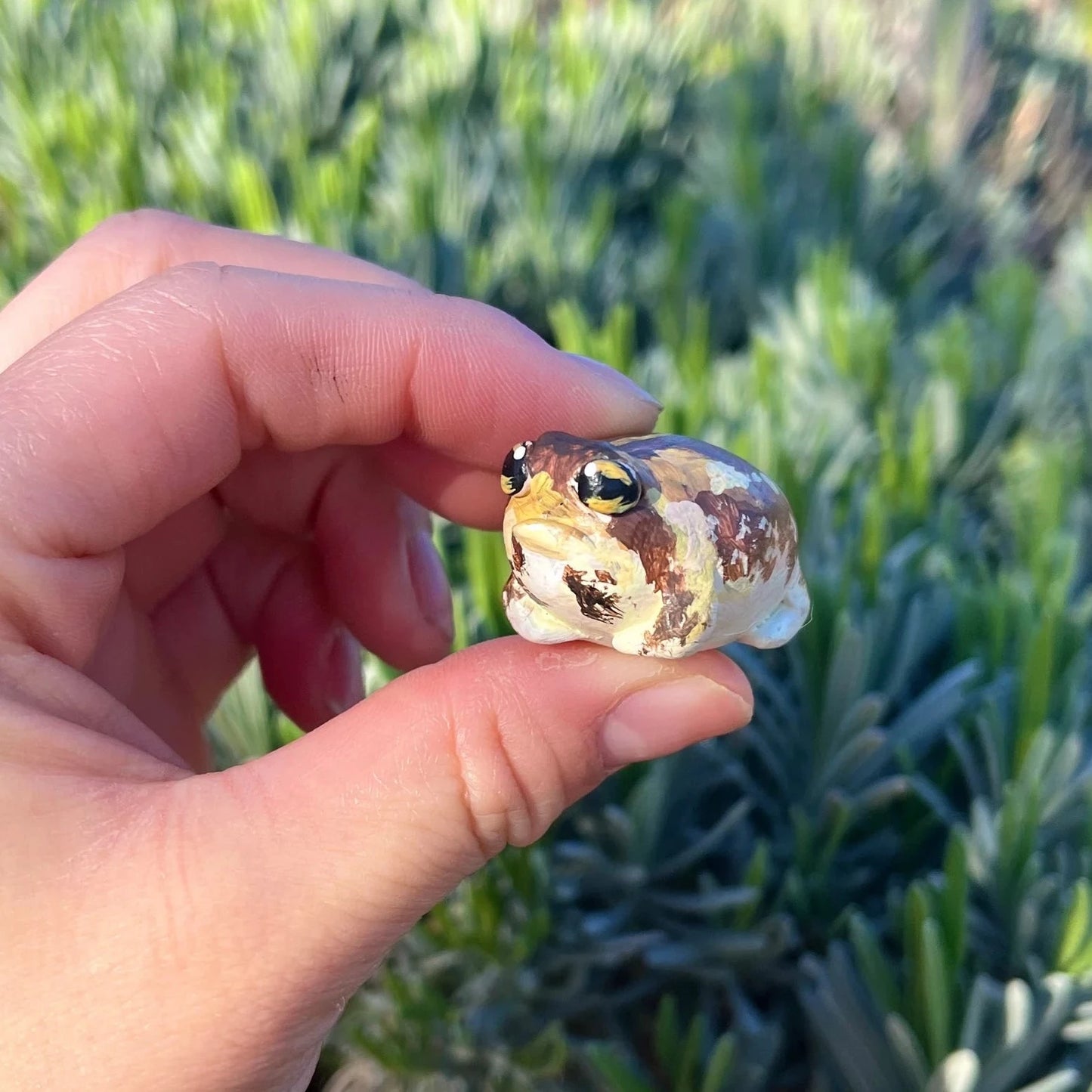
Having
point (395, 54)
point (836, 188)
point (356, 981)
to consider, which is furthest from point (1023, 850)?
point (395, 54)

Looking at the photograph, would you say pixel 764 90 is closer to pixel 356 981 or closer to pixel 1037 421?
pixel 1037 421

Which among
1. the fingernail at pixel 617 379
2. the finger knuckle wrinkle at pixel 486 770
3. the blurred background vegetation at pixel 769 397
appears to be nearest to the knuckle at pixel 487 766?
the finger knuckle wrinkle at pixel 486 770

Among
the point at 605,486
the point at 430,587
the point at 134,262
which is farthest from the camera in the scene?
the point at 430,587

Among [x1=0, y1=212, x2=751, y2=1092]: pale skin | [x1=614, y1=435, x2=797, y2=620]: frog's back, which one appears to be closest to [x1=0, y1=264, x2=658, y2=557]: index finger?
[x1=0, y1=212, x2=751, y2=1092]: pale skin

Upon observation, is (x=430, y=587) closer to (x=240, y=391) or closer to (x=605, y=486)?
(x=240, y=391)

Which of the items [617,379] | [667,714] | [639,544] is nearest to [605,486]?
[639,544]

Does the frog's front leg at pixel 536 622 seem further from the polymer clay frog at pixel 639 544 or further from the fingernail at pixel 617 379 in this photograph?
the fingernail at pixel 617 379

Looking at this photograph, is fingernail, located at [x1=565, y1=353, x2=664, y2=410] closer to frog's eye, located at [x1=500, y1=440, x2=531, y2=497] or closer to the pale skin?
the pale skin
